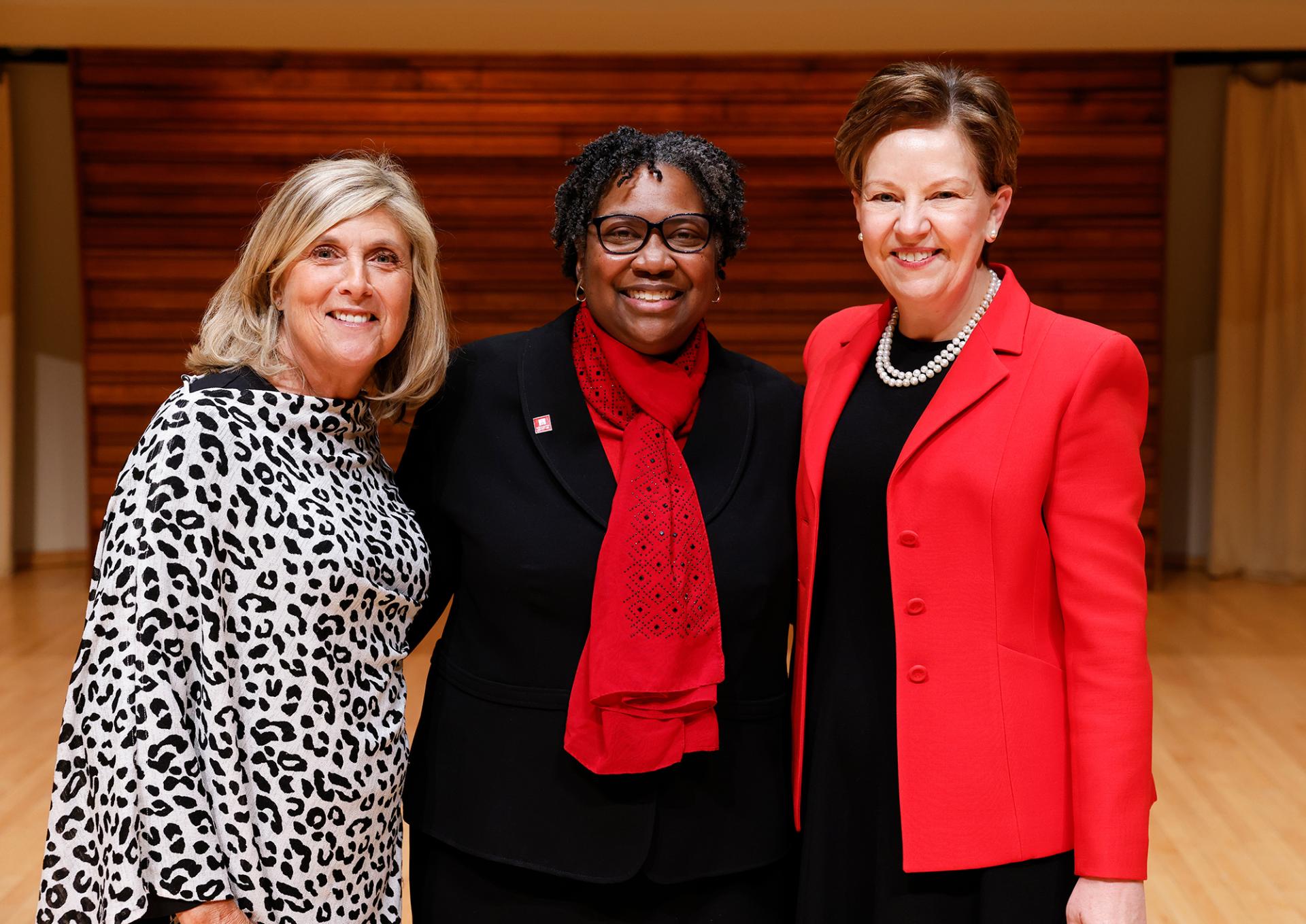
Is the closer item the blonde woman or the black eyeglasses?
the blonde woman

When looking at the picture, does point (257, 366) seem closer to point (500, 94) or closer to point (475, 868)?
point (475, 868)

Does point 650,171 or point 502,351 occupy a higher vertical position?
point 650,171

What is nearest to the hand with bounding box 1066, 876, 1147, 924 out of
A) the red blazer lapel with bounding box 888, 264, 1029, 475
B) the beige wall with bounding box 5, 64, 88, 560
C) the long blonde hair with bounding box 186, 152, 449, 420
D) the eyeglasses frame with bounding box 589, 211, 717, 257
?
the red blazer lapel with bounding box 888, 264, 1029, 475

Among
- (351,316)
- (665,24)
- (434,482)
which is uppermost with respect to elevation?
(665,24)

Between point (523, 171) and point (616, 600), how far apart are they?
569 cm

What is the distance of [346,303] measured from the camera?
6.03 ft

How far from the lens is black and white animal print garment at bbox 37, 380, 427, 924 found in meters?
A: 1.60

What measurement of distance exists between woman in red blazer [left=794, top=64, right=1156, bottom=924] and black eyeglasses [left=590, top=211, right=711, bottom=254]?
0.89 feet

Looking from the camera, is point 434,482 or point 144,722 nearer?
point 144,722

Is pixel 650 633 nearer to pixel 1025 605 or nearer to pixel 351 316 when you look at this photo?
pixel 1025 605

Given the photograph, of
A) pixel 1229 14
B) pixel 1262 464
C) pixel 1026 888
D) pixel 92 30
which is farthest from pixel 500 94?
pixel 1026 888

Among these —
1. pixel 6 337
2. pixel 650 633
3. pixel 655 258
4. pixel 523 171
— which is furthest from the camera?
pixel 6 337

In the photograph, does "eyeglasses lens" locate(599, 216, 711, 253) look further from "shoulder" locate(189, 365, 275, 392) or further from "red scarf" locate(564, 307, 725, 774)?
"shoulder" locate(189, 365, 275, 392)

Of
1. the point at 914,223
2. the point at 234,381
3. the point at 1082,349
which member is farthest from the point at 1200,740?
the point at 234,381
